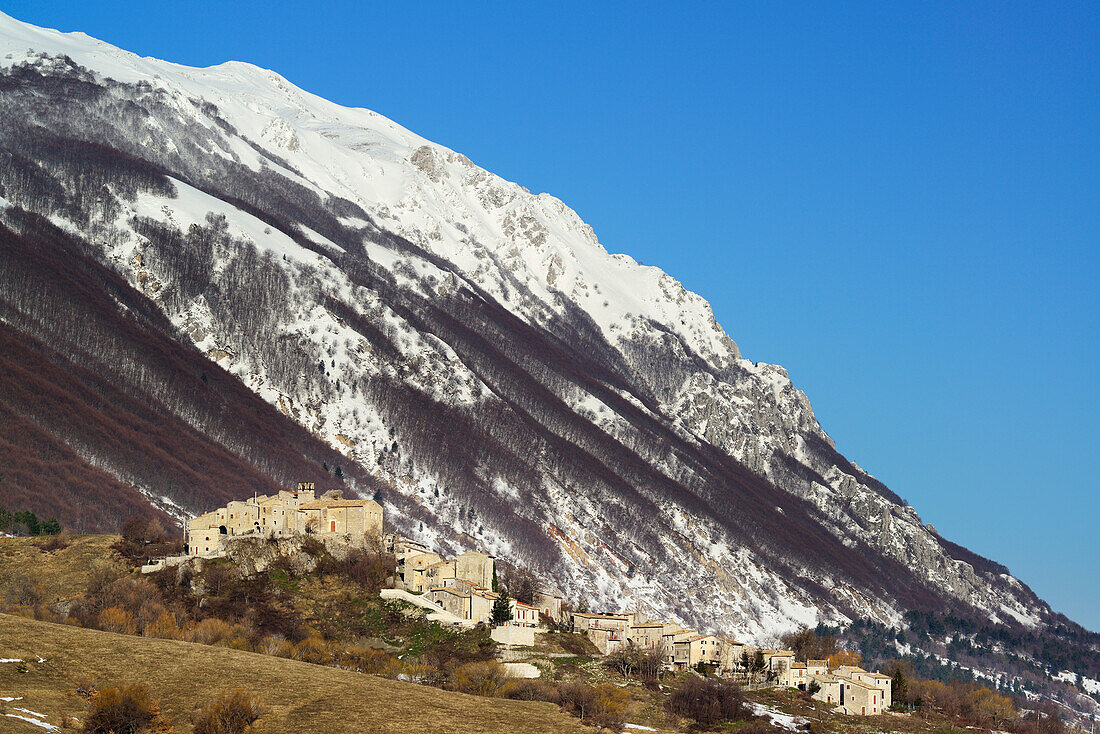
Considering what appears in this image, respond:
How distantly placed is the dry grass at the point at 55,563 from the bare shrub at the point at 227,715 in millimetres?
50304

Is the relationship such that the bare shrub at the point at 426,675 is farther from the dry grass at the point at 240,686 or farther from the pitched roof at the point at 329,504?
the pitched roof at the point at 329,504

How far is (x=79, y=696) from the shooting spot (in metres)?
98.4

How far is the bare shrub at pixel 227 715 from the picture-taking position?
97.3 meters

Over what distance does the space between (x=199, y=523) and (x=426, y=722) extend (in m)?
66.1

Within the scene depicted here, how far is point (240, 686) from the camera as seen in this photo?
106500mm

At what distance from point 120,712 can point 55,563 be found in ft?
210

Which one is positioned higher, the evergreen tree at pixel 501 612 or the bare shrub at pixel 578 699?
the evergreen tree at pixel 501 612

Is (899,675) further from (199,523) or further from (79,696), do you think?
(79,696)

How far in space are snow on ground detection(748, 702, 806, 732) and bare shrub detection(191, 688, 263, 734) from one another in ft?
196

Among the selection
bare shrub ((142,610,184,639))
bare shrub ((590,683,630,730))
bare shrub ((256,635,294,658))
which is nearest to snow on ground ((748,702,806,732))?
bare shrub ((590,683,630,730))

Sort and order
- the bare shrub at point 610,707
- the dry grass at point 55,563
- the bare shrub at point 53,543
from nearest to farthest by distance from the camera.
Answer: the bare shrub at point 610,707 → the dry grass at point 55,563 → the bare shrub at point 53,543

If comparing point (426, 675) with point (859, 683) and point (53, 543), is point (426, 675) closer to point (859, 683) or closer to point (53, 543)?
point (53, 543)

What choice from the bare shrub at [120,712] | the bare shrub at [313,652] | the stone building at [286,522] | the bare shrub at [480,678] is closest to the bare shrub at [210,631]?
the bare shrub at [313,652]

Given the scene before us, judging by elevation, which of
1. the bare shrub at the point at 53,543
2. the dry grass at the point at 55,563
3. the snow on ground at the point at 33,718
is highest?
the bare shrub at the point at 53,543
